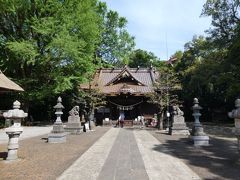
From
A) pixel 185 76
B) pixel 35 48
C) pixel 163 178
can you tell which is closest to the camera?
pixel 163 178

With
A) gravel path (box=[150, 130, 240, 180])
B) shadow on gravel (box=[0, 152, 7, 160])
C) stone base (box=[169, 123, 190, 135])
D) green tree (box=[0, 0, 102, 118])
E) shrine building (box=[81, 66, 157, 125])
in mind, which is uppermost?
green tree (box=[0, 0, 102, 118])

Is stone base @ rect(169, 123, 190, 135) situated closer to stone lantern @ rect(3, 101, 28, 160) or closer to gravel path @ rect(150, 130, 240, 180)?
gravel path @ rect(150, 130, 240, 180)

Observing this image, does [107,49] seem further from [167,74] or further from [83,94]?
[167,74]

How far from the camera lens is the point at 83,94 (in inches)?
1187

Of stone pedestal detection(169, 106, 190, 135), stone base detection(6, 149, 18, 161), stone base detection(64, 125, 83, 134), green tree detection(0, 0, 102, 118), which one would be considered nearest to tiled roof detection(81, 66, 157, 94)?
green tree detection(0, 0, 102, 118)

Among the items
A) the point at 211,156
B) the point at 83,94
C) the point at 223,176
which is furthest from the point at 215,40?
the point at 223,176

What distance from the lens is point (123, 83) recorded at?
37.2 m

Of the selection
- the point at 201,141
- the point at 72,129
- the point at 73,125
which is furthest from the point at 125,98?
the point at 201,141

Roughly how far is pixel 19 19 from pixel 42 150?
60.2 feet

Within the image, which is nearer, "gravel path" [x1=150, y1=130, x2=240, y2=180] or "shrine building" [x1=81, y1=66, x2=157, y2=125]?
"gravel path" [x1=150, y1=130, x2=240, y2=180]

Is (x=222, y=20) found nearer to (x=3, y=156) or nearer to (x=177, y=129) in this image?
(x=177, y=129)

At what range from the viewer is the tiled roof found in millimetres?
35219

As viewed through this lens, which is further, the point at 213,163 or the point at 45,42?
the point at 45,42

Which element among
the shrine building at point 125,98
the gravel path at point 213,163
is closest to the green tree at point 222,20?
the shrine building at point 125,98
